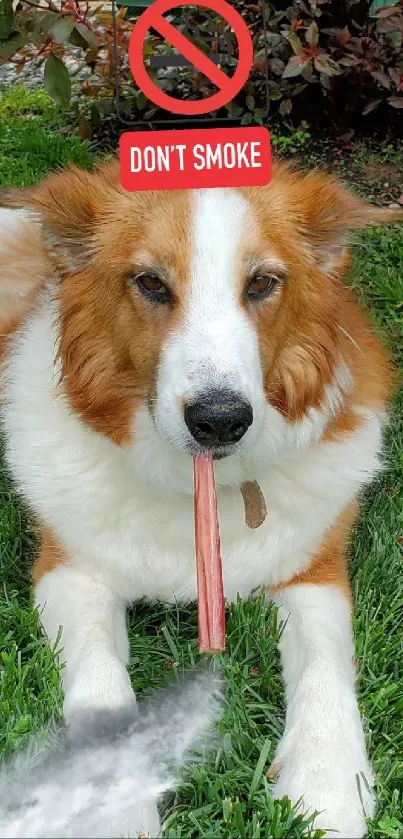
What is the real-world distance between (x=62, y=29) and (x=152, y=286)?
7.28ft

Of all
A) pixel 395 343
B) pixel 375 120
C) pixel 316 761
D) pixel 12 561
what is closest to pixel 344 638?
pixel 316 761

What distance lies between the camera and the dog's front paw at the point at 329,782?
1.92 meters

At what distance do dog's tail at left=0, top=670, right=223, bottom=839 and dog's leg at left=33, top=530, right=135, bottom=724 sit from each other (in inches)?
2.5

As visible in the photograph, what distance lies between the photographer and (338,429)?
100 inches

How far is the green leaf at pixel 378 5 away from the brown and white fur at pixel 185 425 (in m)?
2.24

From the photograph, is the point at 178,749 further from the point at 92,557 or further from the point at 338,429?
the point at 338,429

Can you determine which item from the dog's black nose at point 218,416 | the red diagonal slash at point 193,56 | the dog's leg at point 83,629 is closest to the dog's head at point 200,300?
the dog's black nose at point 218,416

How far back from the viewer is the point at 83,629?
2.35 m

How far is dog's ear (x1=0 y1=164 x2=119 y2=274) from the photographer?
2.34 metres

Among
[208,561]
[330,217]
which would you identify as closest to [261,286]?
[330,217]

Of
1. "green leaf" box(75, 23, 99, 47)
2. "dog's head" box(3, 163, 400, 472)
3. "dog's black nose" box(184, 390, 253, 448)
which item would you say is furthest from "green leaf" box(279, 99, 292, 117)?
"dog's black nose" box(184, 390, 253, 448)

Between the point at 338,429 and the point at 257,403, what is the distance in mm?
552

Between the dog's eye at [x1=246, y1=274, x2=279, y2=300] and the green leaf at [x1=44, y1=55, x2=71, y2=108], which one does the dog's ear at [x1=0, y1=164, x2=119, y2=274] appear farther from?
the green leaf at [x1=44, y1=55, x2=71, y2=108]

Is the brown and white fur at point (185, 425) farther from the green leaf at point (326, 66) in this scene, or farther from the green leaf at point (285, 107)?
the green leaf at point (285, 107)
